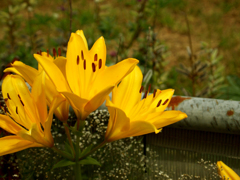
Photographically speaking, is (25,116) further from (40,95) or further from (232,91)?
(232,91)

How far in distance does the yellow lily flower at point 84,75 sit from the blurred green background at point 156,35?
509mm

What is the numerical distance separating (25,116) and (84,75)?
0.52 feet

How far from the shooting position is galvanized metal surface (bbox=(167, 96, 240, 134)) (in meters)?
0.83

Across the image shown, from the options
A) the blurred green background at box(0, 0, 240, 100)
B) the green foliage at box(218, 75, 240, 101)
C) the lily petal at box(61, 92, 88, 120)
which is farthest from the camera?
the blurred green background at box(0, 0, 240, 100)

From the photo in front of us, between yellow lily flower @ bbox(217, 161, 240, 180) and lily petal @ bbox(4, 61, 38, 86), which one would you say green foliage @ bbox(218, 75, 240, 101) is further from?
lily petal @ bbox(4, 61, 38, 86)

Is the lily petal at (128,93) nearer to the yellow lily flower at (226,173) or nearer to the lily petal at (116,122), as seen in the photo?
the lily petal at (116,122)

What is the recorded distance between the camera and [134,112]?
668 millimetres

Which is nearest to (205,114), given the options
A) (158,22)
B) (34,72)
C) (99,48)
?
(99,48)

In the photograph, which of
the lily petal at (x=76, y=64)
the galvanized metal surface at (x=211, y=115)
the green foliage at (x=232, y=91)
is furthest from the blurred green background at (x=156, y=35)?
the lily petal at (x=76, y=64)

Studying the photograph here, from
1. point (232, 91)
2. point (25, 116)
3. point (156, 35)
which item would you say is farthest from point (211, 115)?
point (156, 35)

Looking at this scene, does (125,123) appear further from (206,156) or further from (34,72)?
(206,156)

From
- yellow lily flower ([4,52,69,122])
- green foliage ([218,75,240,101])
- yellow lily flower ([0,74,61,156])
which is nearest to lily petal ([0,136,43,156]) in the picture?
yellow lily flower ([0,74,61,156])

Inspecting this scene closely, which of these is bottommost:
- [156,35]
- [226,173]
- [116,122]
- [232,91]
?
[226,173]

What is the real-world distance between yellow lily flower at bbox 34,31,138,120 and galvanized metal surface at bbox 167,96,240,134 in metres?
0.32
